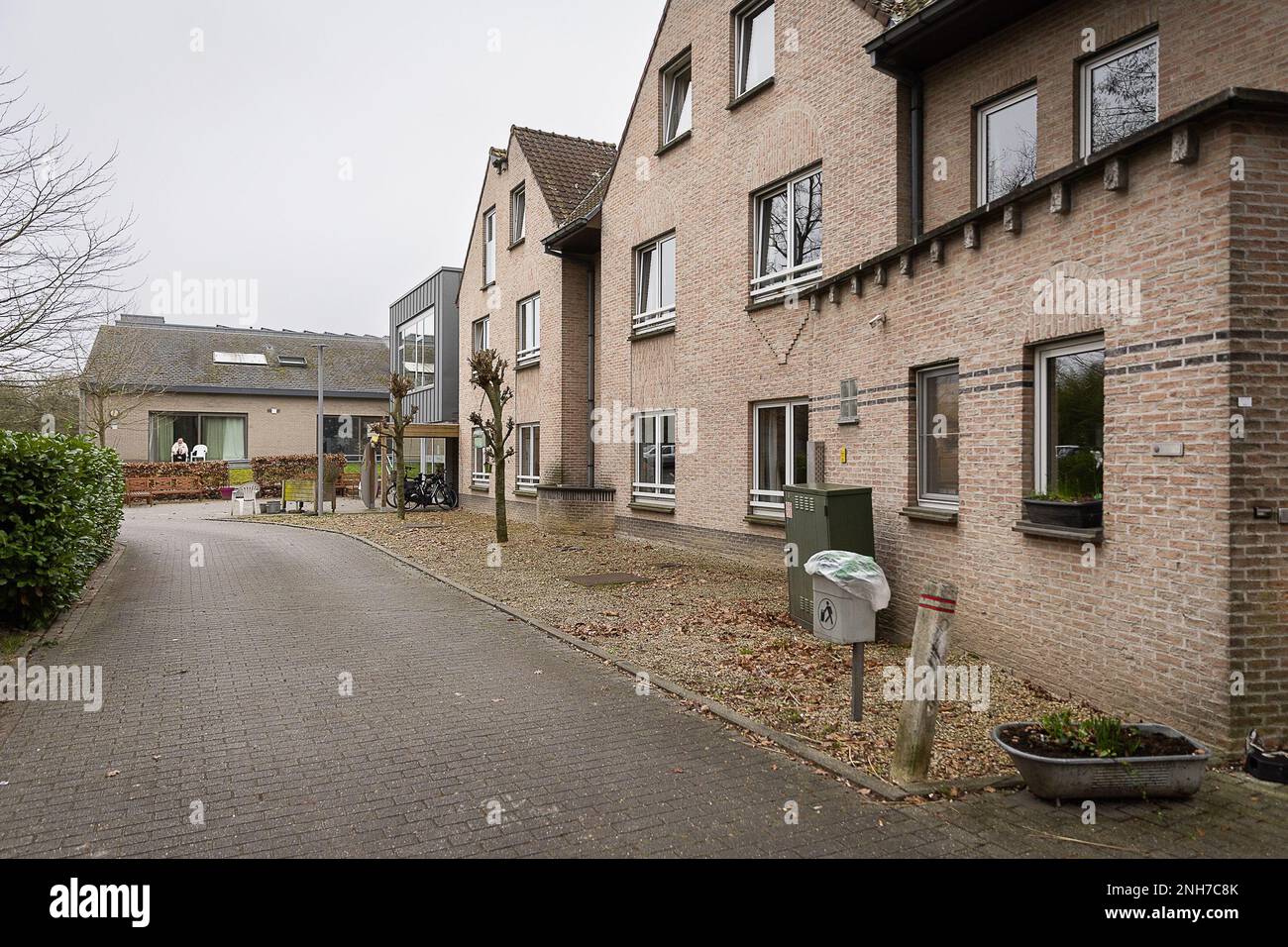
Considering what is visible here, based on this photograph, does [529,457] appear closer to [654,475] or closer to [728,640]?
[654,475]

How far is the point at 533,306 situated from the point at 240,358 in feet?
86.7

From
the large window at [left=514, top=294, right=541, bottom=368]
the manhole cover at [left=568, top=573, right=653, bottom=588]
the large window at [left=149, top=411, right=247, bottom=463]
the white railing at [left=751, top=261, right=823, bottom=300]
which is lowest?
the manhole cover at [left=568, top=573, right=653, bottom=588]

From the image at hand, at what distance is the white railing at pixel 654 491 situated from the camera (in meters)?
16.1

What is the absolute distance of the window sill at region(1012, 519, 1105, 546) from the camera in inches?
238

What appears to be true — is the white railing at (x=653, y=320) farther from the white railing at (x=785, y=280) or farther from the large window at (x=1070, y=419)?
the large window at (x=1070, y=419)

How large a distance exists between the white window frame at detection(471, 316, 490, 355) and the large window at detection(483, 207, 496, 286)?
3.77 ft

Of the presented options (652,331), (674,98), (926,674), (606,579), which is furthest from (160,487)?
(926,674)

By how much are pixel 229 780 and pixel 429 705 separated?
1.66 m

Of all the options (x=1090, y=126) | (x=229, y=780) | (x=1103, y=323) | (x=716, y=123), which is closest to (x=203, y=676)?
(x=229, y=780)

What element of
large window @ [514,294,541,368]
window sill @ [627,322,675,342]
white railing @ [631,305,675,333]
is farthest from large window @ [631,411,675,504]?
large window @ [514,294,541,368]

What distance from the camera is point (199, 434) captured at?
3875cm

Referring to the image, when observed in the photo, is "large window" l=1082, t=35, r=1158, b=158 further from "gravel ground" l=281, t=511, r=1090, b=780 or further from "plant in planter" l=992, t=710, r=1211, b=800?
"plant in planter" l=992, t=710, r=1211, b=800

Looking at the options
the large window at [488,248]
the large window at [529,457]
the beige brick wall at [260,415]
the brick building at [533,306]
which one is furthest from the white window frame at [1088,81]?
the beige brick wall at [260,415]
